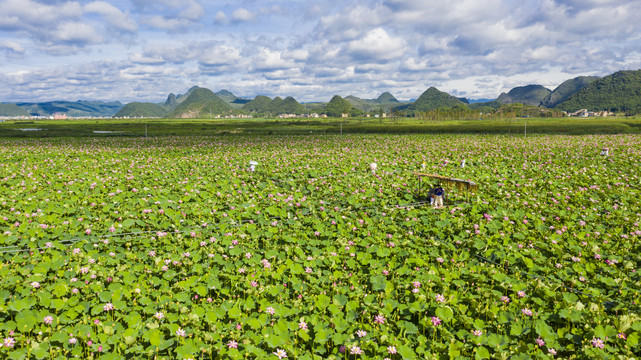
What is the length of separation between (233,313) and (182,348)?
2.77 ft

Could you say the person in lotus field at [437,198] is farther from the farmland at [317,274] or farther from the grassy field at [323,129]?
the grassy field at [323,129]

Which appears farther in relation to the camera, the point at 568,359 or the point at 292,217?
the point at 292,217

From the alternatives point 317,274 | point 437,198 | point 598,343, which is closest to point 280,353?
point 317,274

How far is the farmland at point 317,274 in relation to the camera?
416 centimetres

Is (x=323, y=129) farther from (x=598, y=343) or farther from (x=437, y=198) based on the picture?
(x=598, y=343)

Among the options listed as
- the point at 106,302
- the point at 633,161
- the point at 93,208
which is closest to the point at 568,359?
the point at 106,302

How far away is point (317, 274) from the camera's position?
19.5 ft

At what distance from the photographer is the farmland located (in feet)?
13.6

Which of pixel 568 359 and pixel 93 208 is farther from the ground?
pixel 93 208

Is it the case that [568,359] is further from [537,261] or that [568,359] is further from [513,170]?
[513,170]

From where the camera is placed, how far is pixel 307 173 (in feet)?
52.6

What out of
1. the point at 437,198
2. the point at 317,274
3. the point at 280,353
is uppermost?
the point at 437,198

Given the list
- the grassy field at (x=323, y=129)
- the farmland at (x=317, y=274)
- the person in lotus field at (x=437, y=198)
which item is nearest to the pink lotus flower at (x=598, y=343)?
the farmland at (x=317, y=274)

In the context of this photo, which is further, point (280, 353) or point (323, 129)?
point (323, 129)
